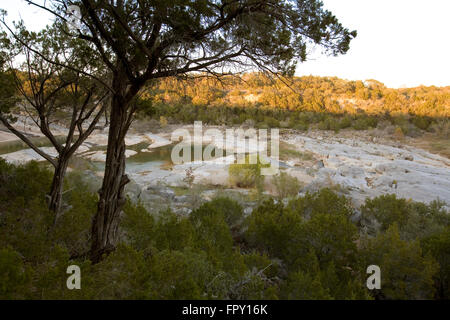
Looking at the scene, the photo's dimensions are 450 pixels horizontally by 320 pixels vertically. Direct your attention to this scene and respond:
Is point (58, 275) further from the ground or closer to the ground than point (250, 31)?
closer to the ground

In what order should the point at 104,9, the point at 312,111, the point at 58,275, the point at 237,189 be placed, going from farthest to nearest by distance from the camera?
the point at 312,111 → the point at 237,189 → the point at 104,9 → the point at 58,275

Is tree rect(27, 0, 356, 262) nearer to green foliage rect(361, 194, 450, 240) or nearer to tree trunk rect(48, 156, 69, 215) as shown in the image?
tree trunk rect(48, 156, 69, 215)

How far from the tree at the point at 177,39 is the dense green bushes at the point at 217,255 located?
2.32 feet

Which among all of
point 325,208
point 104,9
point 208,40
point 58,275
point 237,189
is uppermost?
point 104,9

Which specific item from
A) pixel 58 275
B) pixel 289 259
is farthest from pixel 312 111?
pixel 58 275

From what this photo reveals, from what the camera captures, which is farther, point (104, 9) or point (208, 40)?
point (208, 40)

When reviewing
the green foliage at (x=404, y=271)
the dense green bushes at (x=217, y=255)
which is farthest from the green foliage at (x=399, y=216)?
the green foliage at (x=404, y=271)

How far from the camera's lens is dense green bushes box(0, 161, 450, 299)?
2.47 m

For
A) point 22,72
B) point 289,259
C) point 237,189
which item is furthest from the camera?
point 237,189

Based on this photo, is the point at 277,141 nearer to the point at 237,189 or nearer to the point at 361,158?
the point at 361,158

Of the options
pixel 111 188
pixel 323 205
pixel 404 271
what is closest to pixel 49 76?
pixel 111 188

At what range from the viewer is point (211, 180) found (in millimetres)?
11125

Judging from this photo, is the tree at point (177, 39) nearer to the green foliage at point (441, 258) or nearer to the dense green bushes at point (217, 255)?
the dense green bushes at point (217, 255)
